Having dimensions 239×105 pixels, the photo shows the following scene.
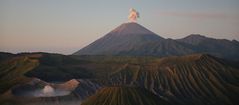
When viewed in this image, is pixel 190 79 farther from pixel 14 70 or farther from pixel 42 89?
pixel 14 70

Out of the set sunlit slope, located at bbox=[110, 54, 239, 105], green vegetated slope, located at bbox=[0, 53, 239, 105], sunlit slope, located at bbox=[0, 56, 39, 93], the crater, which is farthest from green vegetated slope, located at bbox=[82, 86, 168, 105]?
sunlit slope, located at bbox=[0, 56, 39, 93]

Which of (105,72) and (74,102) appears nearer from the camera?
(74,102)

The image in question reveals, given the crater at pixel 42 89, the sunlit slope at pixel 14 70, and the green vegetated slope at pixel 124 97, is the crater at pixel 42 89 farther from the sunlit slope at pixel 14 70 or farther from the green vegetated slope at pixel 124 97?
the green vegetated slope at pixel 124 97

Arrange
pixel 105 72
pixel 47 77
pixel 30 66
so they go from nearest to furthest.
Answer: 1. pixel 47 77
2. pixel 30 66
3. pixel 105 72

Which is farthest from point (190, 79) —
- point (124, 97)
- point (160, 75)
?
point (124, 97)

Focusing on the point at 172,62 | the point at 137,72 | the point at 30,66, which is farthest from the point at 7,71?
the point at 172,62

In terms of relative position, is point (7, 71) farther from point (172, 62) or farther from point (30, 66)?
point (172, 62)
